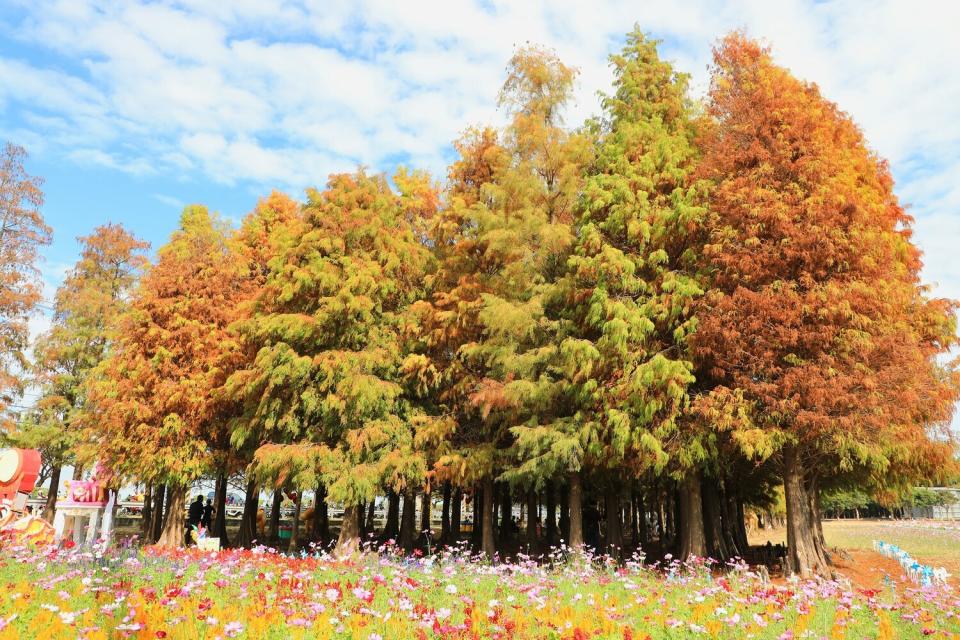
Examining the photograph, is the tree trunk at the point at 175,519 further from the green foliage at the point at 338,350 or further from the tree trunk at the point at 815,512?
the tree trunk at the point at 815,512

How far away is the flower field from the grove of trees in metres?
5.21

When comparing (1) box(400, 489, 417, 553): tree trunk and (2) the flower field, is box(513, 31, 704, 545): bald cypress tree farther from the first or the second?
(1) box(400, 489, 417, 553): tree trunk

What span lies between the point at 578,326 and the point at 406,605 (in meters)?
10.8

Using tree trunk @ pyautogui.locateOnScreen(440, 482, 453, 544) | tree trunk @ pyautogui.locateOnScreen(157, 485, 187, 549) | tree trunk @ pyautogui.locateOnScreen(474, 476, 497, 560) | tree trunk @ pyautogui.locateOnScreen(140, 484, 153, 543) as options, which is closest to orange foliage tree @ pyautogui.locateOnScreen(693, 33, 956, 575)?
tree trunk @ pyautogui.locateOnScreen(474, 476, 497, 560)

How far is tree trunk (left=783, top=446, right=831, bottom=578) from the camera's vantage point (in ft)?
43.2

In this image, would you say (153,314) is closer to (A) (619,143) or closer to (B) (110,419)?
(B) (110,419)

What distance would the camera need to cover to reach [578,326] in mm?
15859

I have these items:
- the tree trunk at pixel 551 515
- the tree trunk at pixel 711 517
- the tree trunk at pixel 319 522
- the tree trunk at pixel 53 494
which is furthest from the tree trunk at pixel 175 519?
the tree trunk at pixel 711 517

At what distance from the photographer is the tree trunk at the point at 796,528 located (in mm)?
13164

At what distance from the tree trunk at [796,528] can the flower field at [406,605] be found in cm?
486

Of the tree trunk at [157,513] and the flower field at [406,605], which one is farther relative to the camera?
the tree trunk at [157,513]

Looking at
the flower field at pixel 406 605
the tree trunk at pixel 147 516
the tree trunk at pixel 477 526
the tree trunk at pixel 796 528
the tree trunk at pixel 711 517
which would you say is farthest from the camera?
the tree trunk at pixel 147 516

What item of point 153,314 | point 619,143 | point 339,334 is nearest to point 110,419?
point 153,314

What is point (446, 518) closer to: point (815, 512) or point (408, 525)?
point (408, 525)
